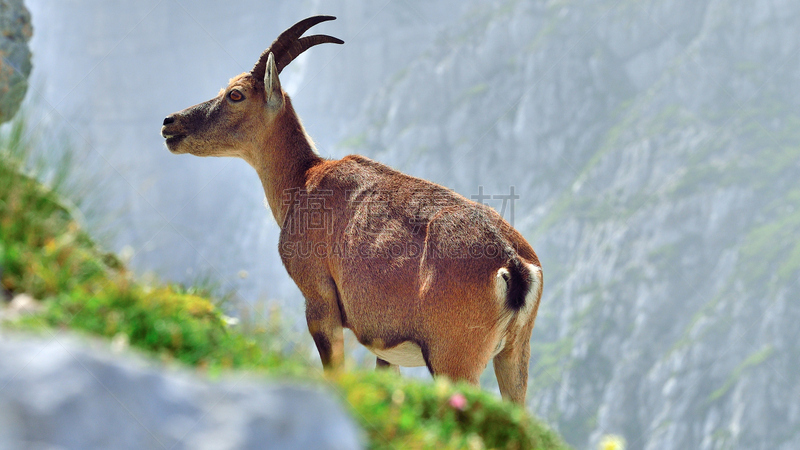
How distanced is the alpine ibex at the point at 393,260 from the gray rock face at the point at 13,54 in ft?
14.2

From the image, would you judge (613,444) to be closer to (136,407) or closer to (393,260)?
(136,407)

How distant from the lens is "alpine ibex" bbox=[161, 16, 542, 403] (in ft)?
Answer: 28.6

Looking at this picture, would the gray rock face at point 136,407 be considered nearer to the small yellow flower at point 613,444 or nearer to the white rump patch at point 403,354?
the small yellow flower at point 613,444

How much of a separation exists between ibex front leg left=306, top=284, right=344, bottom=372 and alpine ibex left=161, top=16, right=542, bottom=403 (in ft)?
0.05

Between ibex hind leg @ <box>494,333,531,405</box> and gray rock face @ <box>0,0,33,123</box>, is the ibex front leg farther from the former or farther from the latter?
gray rock face @ <box>0,0,33,123</box>

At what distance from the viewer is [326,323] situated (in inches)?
385

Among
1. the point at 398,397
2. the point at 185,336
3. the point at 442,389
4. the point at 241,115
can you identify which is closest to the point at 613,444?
the point at 442,389

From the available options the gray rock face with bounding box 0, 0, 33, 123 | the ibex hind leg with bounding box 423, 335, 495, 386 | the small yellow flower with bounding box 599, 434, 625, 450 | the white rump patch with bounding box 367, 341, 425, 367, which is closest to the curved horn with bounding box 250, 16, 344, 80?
the gray rock face with bounding box 0, 0, 33, 123

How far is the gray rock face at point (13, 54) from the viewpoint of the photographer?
1270 centimetres

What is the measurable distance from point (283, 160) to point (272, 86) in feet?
4.06

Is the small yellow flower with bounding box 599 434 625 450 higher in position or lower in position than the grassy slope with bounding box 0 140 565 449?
lower

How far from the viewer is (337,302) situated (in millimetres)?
9867

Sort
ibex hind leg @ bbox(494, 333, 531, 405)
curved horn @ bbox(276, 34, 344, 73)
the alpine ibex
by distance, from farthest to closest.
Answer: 1. curved horn @ bbox(276, 34, 344, 73)
2. ibex hind leg @ bbox(494, 333, 531, 405)
3. the alpine ibex

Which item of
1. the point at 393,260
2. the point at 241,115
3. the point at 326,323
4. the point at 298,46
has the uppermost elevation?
the point at 298,46
